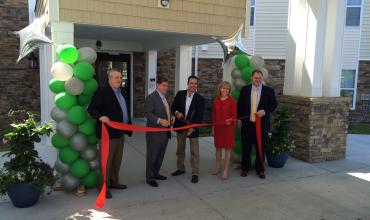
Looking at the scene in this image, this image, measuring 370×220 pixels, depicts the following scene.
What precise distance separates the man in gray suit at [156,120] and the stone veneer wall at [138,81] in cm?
721

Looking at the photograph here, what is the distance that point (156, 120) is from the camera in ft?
15.9

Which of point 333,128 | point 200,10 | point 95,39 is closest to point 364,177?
point 333,128

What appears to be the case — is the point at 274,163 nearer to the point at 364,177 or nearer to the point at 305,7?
the point at 364,177

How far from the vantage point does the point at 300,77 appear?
7.01 metres

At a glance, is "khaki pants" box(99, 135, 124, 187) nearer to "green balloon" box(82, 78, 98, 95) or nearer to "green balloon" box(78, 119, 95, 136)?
"green balloon" box(78, 119, 95, 136)

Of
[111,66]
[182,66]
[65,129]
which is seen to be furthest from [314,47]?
[111,66]

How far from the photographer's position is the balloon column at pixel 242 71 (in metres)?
6.02

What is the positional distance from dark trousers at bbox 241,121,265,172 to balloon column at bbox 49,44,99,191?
7.88 ft

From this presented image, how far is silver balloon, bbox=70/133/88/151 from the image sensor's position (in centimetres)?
459

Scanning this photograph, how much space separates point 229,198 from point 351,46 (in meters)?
12.1

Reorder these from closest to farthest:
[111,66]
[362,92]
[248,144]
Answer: [248,144]
[111,66]
[362,92]

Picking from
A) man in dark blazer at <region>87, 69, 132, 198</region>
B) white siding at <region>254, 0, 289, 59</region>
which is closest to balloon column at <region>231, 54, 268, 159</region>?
man in dark blazer at <region>87, 69, 132, 198</region>

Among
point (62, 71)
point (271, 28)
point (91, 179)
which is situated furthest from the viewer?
point (271, 28)

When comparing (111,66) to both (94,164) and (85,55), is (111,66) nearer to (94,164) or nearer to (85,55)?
(85,55)
